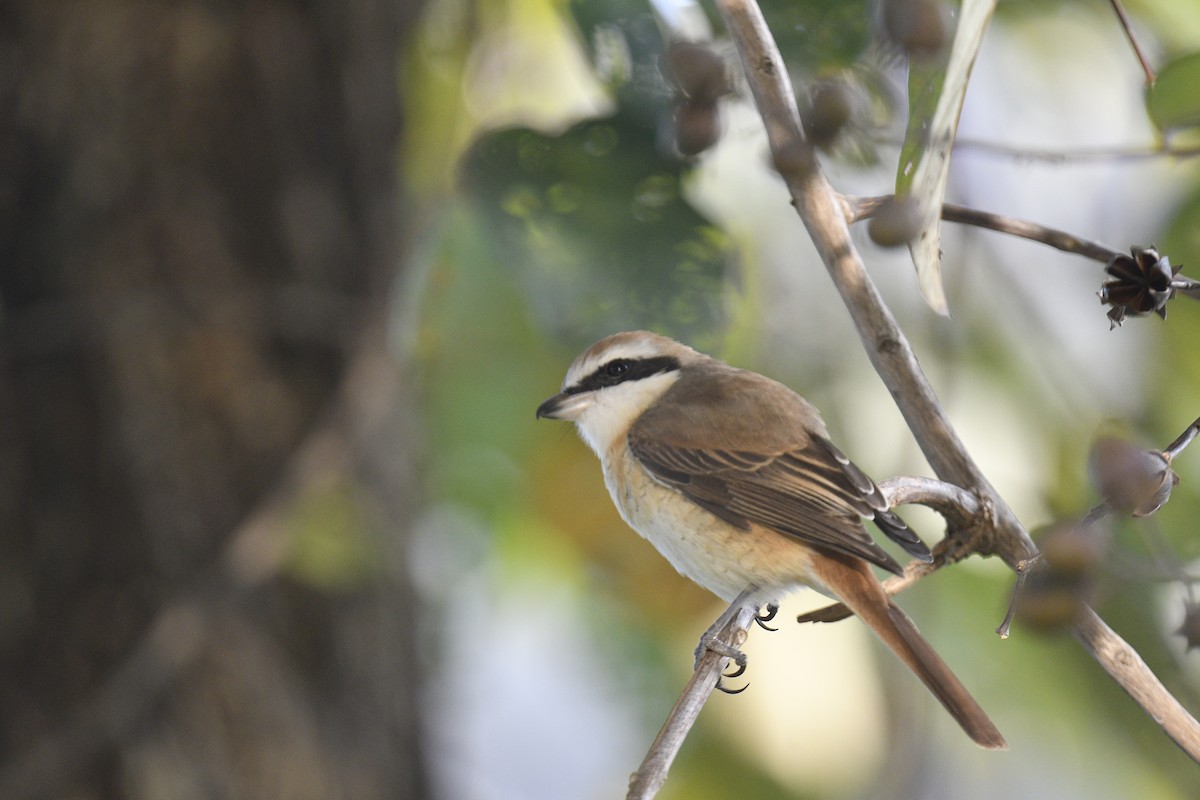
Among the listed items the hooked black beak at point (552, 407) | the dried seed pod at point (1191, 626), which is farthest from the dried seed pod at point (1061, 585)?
the hooked black beak at point (552, 407)

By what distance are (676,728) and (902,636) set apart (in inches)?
25.1

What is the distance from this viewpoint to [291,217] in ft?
11.5

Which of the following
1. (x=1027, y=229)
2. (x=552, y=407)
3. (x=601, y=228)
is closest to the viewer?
(x=1027, y=229)

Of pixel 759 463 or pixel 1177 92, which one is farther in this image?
pixel 759 463

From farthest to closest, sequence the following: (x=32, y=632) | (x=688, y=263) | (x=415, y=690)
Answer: (x=415, y=690) < (x=32, y=632) < (x=688, y=263)

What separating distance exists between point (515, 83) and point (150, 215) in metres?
1.20

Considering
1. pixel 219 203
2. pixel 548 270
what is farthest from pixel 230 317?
pixel 548 270

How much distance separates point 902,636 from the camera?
1.74 metres

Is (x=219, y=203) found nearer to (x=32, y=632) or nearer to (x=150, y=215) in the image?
(x=150, y=215)

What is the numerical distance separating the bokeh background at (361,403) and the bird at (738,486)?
25 centimetres

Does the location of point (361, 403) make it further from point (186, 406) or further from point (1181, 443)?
point (1181, 443)

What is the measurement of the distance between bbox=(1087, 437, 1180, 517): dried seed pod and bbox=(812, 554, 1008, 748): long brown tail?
13.2 inches

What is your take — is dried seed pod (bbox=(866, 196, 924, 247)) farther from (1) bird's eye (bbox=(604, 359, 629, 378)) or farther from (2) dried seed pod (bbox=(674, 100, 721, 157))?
(1) bird's eye (bbox=(604, 359, 629, 378))

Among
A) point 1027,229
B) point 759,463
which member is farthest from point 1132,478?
point 759,463
